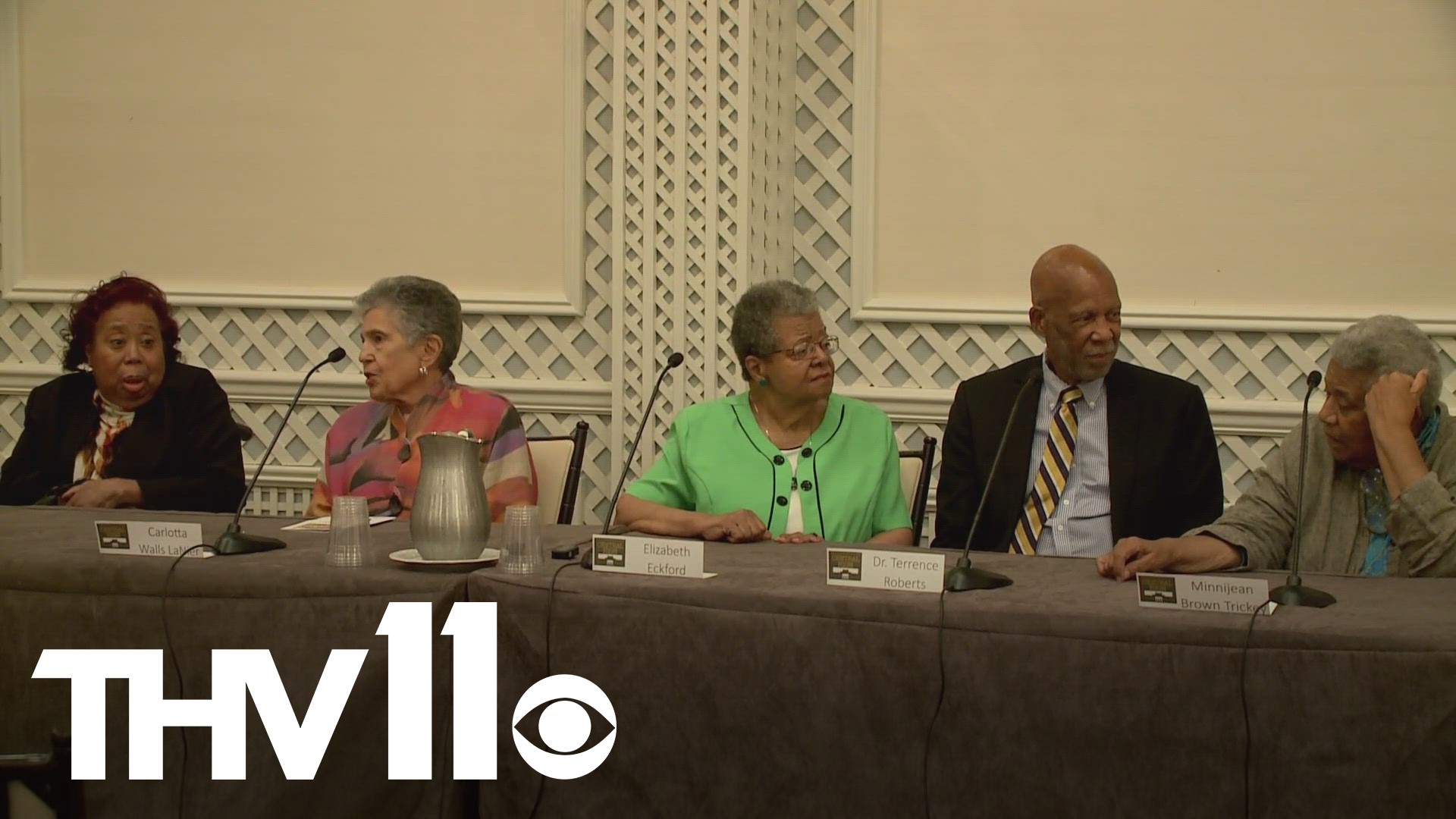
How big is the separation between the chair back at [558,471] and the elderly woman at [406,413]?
0.13 metres

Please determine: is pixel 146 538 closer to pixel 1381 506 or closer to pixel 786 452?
pixel 786 452

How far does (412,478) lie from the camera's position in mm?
3049

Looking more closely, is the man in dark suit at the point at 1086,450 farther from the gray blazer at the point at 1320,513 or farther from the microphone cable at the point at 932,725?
the microphone cable at the point at 932,725

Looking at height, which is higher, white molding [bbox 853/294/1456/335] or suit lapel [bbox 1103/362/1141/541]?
white molding [bbox 853/294/1456/335]

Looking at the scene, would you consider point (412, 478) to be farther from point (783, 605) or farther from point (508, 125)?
point (508, 125)

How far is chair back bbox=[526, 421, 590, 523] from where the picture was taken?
318 centimetres

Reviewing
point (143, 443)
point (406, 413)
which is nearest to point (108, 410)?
point (143, 443)

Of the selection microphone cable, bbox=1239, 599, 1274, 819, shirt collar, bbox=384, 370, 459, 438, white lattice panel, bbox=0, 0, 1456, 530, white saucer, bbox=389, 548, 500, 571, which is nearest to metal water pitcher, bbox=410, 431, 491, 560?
white saucer, bbox=389, 548, 500, 571

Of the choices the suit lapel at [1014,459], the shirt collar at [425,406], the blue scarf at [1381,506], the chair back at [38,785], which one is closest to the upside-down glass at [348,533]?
the shirt collar at [425,406]

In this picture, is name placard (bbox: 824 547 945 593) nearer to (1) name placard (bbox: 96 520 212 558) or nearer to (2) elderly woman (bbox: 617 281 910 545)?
(2) elderly woman (bbox: 617 281 910 545)

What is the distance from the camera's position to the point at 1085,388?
292 cm

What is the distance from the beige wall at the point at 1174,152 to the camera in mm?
4105

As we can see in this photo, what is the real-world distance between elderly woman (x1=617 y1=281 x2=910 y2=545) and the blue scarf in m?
0.88

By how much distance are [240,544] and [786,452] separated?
1137mm
